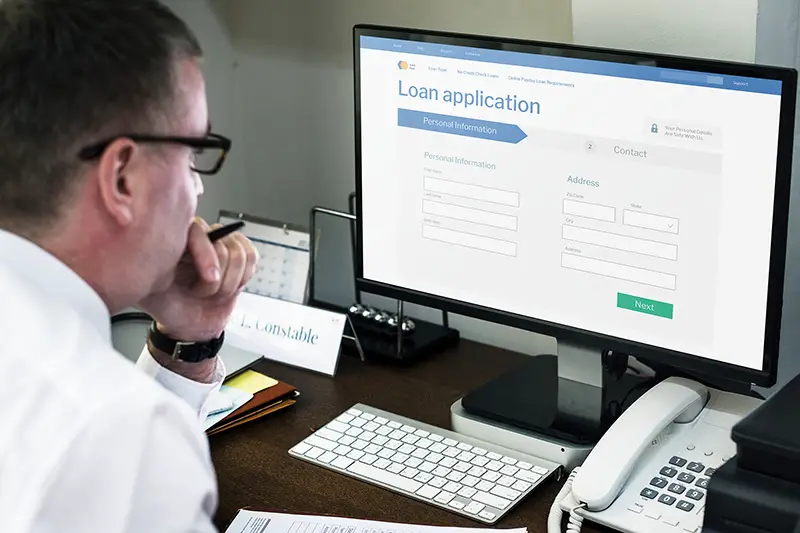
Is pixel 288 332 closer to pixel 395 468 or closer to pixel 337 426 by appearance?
pixel 337 426

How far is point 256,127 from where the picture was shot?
2.11m

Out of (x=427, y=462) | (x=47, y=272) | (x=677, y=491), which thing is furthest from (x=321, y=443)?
(x=47, y=272)

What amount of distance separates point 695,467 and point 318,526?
1.42ft

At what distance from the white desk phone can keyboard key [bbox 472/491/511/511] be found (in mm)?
59

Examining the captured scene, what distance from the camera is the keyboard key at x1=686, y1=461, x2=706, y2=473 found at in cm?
135

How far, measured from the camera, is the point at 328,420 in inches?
62.5

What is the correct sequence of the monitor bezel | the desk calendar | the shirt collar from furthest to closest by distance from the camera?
the desk calendar, the monitor bezel, the shirt collar

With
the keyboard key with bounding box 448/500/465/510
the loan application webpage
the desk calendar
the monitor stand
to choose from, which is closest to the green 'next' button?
the loan application webpage

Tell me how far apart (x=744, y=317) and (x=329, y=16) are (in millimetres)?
901

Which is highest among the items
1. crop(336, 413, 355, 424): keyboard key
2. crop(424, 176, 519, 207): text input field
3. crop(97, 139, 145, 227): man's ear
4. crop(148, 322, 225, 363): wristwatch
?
crop(97, 139, 145, 227): man's ear

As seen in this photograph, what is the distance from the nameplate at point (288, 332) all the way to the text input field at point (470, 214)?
0.76 feet

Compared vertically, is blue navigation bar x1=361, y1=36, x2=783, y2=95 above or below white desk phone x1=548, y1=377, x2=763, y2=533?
above

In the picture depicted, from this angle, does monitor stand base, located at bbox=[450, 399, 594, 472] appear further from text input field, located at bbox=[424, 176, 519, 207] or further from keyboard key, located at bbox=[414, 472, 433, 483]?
text input field, located at bbox=[424, 176, 519, 207]

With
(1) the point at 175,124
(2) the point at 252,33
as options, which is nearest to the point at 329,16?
A: (2) the point at 252,33
